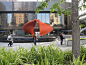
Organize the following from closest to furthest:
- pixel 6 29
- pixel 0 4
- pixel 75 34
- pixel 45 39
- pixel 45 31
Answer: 1. pixel 75 34
2. pixel 45 31
3. pixel 45 39
4. pixel 0 4
5. pixel 6 29

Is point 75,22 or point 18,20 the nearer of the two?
point 75,22

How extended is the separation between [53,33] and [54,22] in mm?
4941

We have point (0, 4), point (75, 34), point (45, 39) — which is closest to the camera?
point (75, 34)

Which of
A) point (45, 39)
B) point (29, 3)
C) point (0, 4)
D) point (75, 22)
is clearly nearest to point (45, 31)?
point (75, 22)

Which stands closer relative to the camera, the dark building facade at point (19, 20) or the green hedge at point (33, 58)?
the green hedge at point (33, 58)

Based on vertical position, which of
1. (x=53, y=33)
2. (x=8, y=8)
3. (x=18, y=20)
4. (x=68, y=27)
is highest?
(x=8, y=8)

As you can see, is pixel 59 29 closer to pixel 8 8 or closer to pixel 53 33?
pixel 53 33

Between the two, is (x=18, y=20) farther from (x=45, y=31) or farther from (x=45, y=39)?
(x=45, y=31)

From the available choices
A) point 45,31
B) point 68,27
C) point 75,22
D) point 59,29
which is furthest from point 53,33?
point 75,22

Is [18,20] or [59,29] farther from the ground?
[18,20]

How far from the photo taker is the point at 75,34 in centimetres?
432

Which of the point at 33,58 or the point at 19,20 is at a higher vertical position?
the point at 19,20

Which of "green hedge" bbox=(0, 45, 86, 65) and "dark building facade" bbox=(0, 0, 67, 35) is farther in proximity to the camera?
"dark building facade" bbox=(0, 0, 67, 35)

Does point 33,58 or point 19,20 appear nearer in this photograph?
point 33,58
